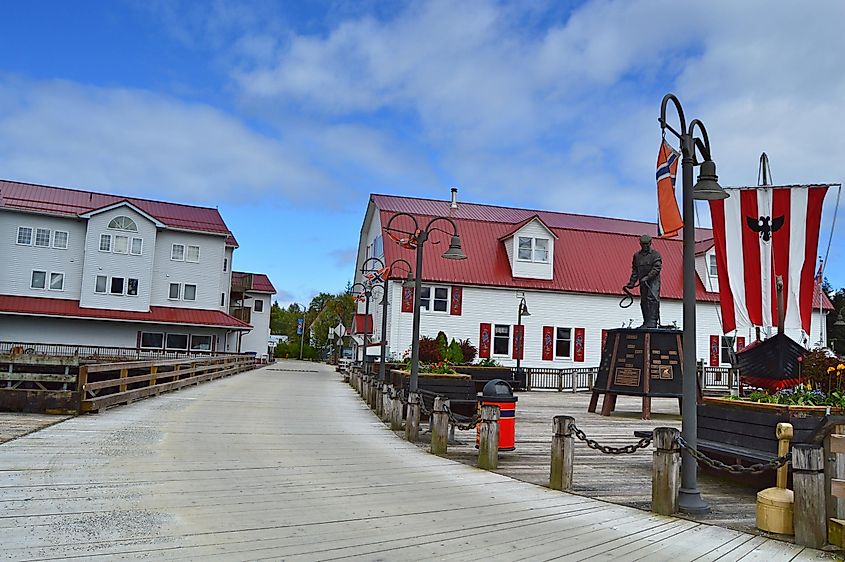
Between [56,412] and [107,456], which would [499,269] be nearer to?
[56,412]

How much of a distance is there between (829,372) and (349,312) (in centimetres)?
8697

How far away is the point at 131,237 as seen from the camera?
45031 millimetres

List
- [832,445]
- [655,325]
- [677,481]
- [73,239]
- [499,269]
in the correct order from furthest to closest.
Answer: [73,239] → [499,269] → [655,325] → [677,481] → [832,445]

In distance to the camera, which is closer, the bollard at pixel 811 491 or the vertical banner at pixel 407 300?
the bollard at pixel 811 491

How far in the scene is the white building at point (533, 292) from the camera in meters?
38.2

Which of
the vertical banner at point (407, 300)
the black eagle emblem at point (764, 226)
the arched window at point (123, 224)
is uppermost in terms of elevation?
the arched window at point (123, 224)

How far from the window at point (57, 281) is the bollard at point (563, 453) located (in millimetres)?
41787

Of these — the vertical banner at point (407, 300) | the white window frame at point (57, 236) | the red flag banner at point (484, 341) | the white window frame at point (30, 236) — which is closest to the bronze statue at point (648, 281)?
the vertical banner at point (407, 300)

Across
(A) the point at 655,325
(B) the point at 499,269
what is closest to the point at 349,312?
(B) the point at 499,269

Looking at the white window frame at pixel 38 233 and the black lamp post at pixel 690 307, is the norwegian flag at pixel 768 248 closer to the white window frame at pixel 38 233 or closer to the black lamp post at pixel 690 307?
the black lamp post at pixel 690 307

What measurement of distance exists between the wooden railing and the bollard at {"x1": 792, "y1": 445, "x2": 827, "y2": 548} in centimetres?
1348

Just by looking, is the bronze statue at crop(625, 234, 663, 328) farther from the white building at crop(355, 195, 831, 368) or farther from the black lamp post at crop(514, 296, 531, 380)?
the white building at crop(355, 195, 831, 368)

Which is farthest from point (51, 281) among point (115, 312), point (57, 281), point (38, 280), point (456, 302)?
point (456, 302)

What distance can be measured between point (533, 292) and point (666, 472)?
31616 millimetres
